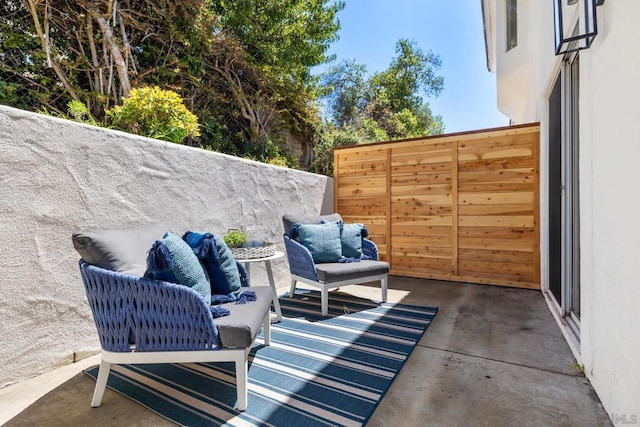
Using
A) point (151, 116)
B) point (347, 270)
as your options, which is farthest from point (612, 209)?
point (151, 116)

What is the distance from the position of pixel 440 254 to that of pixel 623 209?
3050 millimetres

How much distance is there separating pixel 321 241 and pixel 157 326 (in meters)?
1.92

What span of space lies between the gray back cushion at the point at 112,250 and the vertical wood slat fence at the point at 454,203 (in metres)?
3.61

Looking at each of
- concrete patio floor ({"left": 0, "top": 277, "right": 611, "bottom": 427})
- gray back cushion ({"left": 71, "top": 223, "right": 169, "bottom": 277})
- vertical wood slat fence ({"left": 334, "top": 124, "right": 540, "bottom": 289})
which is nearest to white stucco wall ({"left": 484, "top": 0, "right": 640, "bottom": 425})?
concrete patio floor ({"left": 0, "top": 277, "right": 611, "bottom": 427})

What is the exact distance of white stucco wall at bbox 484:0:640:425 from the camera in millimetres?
1267

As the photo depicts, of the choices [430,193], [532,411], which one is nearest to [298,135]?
[430,193]

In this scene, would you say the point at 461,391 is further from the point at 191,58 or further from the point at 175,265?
the point at 191,58

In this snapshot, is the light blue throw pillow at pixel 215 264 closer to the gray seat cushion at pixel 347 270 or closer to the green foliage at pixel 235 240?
the green foliage at pixel 235 240

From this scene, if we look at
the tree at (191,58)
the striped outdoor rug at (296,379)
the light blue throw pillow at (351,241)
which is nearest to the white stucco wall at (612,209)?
the striped outdoor rug at (296,379)

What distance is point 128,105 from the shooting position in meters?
2.84

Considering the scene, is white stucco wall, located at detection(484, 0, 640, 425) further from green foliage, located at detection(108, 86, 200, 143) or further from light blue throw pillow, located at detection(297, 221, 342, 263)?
green foliage, located at detection(108, 86, 200, 143)

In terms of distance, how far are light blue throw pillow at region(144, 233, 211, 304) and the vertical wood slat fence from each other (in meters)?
3.34

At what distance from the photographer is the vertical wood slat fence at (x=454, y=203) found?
3.85 meters

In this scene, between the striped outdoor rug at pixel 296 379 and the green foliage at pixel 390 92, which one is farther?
the green foliage at pixel 390 92
